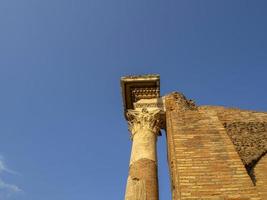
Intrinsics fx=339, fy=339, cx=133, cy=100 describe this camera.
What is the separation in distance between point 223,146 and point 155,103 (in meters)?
2.93

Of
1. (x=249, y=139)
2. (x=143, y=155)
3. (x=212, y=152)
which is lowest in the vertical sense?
(x=212, y=152)

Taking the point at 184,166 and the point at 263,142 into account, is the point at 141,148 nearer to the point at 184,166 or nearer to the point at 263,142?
the point at 184,166

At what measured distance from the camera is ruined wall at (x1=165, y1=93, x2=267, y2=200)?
238 inches

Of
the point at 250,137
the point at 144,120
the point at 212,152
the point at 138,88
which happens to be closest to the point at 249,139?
the point at 250,137

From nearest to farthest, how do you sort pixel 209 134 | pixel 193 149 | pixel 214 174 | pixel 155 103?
pixel 214 174
pixel 193 149
pixel 209 134
pixel 155 103

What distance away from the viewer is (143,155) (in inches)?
322

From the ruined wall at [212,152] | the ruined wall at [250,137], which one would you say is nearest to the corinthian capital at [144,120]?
the ruined wall at [212,152]

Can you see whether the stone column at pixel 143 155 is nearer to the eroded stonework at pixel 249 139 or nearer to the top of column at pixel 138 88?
the top of column at pixel 138 88

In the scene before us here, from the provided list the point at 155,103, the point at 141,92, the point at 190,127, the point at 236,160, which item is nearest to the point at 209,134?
the point at 190,127

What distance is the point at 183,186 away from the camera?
6082 millimetres

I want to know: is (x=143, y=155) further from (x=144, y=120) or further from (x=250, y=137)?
(x=250, y=137)

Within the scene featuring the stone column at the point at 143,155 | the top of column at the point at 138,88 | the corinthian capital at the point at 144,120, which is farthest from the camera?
the top of column at the point at 138,88

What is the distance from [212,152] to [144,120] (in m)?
2.70

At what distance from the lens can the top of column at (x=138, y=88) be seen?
995 cm
